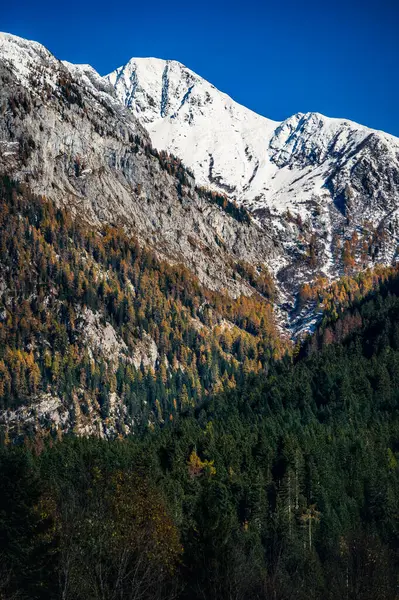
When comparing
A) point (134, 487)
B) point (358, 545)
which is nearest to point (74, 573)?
point (134, 487)

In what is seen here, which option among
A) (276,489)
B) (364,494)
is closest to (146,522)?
(276,489)

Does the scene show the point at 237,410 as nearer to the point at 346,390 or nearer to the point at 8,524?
the point at 346,390

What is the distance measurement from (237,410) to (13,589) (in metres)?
124

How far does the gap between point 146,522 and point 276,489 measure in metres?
59.2

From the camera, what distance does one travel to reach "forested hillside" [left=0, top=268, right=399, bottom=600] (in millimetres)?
41844

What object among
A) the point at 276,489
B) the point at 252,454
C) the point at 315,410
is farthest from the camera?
the point at 315,410

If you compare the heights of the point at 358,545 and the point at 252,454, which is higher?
the point at 252,454

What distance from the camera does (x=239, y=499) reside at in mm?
102875

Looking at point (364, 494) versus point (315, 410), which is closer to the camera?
point (364, 494)

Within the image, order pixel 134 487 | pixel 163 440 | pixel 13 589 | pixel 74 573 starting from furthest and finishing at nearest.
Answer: pixel 163 440 → pixel 134 487 → pixel 13 589 → pixel 74 573

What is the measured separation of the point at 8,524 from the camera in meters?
46.0

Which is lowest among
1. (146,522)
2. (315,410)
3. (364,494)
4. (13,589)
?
(13,589)

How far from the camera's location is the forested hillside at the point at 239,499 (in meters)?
41.8

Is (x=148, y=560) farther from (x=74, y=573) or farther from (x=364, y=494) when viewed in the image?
(x=364, y=494)
